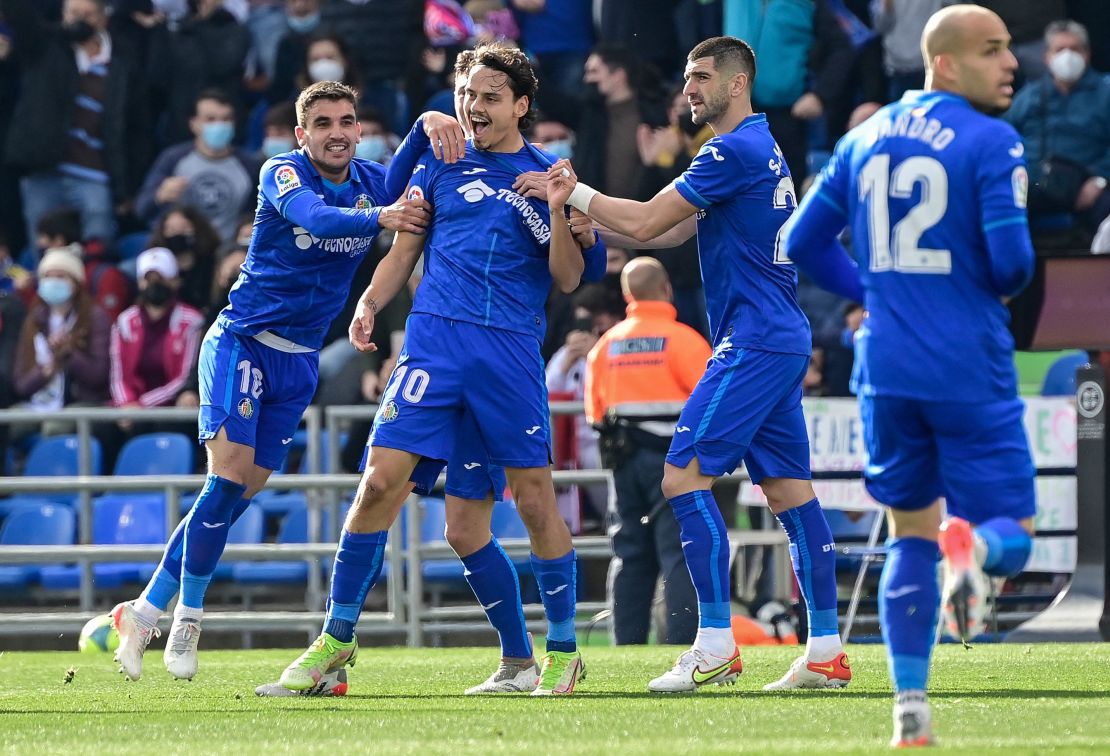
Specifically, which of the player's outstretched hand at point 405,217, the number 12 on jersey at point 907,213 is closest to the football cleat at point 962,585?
the number 12 on jersey at point 907,213

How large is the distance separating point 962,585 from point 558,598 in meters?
2.92

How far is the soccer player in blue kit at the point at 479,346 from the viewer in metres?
7.44

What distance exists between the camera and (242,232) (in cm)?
1536

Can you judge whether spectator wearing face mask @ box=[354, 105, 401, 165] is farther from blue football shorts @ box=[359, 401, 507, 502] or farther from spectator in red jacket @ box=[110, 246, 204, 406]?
blue football shorts @ box=[359, 401, 507, 502]

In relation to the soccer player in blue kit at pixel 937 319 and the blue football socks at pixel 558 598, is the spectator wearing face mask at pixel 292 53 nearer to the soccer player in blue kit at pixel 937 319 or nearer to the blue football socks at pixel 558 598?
the blue football socks at pixel 558 598

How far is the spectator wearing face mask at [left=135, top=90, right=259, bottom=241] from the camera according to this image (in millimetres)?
16141

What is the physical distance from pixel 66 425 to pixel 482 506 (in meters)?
8.15

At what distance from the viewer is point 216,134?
53.0ft

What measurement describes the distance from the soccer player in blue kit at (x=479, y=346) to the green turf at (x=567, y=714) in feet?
1.36

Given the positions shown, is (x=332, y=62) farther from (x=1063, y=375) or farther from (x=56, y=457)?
(x=1063, y=375)

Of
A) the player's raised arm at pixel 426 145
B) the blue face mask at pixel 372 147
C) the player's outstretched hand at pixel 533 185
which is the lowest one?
the player's outstretched hand at pixel 533 185

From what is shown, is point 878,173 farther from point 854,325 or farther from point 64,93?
point 64,93

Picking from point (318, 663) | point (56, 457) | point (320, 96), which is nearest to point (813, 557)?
point (318, 663)

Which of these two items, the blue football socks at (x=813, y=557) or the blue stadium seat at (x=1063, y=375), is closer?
the blue football socks at (x=813, y=557)
